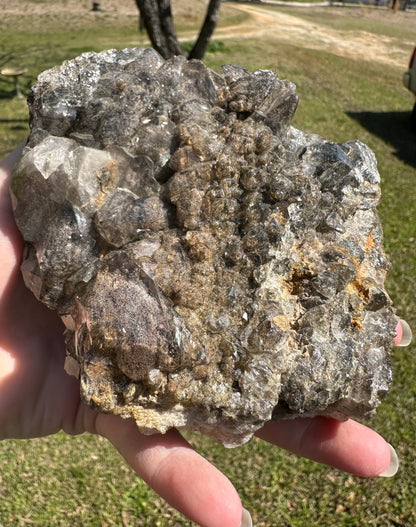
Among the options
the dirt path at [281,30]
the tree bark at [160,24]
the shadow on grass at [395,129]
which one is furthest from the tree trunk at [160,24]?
the dirt path at [281,30]

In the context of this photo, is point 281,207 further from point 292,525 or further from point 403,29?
point 403,29

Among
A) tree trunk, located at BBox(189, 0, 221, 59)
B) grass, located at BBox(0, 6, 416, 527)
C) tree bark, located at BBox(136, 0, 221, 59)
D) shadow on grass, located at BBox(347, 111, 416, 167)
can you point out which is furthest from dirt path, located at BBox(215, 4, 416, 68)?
grass, located at BBox(0, 6, 416, 527)

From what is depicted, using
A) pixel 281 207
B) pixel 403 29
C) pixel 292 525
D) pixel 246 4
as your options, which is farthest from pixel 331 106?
pixel 246 4

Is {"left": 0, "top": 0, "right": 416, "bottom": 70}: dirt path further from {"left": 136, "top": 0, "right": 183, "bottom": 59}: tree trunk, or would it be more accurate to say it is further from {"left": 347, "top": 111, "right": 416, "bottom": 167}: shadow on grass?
{"left": 136, "top": 0, "right": 183, "bottom": 59}: tree trunk

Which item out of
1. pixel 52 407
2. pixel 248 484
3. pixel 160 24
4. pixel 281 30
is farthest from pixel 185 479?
pixel 281 30

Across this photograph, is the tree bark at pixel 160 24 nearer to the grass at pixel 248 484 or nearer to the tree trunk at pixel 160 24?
the tree trunk at pixel 160 24

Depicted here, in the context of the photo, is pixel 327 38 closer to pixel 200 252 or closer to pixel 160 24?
pixel 160 24
